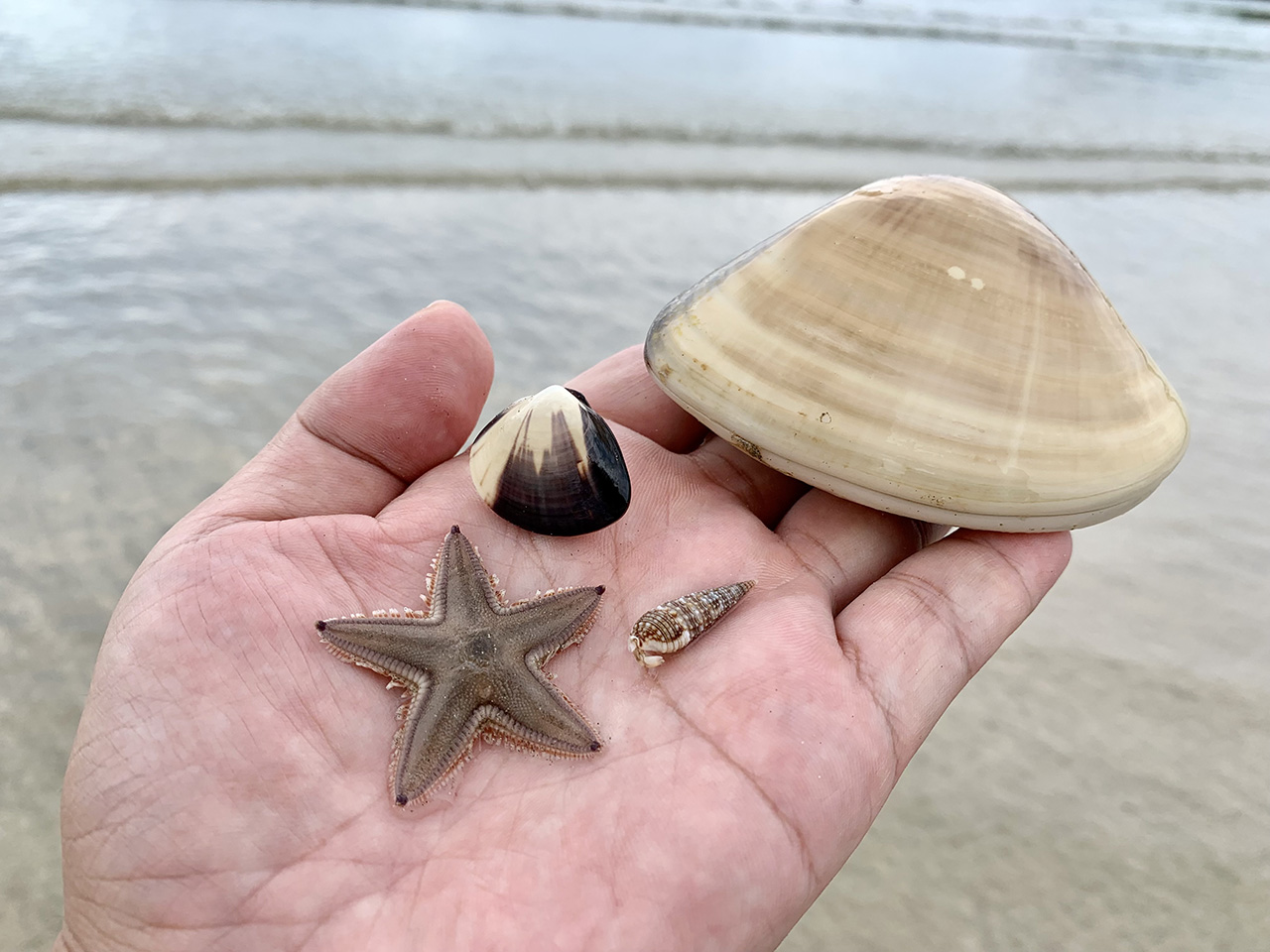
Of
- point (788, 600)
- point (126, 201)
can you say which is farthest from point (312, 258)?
point (788, 600)

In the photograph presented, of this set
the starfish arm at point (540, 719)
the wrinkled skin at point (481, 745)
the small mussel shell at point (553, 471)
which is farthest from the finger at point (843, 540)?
the starfish arm at point (540, 719)

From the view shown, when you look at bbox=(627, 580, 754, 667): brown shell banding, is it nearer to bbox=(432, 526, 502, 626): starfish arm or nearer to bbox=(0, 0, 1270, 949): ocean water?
bbox=(432, 526, 502, 626): starfish arm

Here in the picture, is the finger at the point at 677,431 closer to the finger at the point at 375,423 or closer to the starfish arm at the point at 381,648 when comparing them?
the finger at the point at 375,423

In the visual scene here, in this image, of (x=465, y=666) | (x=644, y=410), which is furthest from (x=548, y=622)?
(x=644, y=410)

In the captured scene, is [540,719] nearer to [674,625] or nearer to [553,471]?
[674,625]

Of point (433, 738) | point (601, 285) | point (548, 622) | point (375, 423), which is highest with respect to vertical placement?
point (375, 423)
